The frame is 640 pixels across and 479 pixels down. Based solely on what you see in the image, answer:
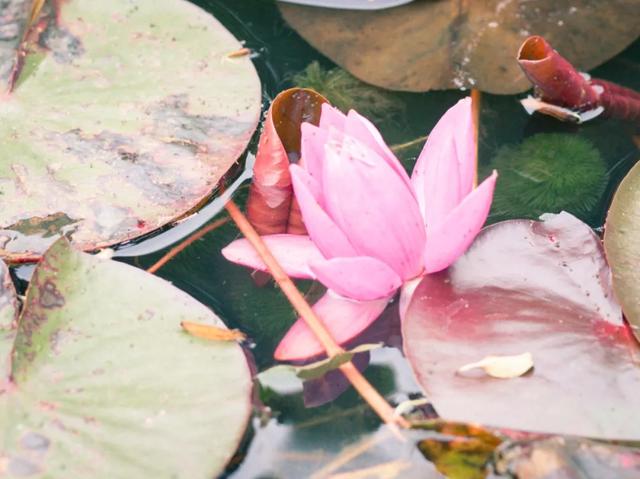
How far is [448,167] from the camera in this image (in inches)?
56.6

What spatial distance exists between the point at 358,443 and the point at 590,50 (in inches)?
54.0

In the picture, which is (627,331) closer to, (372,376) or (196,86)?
(372,376)

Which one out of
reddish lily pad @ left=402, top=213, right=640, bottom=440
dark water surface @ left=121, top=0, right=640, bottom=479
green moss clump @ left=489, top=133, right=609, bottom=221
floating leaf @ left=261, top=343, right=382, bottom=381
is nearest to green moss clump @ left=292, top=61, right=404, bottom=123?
dark water surface @ left=121, top=0, right=640, bottom=479

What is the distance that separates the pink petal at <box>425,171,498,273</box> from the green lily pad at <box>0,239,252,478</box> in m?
0.43

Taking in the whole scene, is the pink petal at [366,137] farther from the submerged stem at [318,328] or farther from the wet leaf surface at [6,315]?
the wet leaf surface at [6,315]

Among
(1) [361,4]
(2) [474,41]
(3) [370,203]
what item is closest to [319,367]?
(3) [370,203]

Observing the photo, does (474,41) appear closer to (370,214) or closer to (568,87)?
(568,87)

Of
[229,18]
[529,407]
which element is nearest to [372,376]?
[529,407]

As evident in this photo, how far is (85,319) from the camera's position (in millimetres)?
1437

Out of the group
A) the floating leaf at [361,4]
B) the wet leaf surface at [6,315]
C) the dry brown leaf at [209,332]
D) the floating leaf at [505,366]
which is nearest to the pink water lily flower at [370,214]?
the dry brown leaf at [209,332]

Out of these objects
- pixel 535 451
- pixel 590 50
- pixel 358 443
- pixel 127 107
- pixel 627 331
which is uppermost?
pixel 590 50

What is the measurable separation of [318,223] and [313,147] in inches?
7.2

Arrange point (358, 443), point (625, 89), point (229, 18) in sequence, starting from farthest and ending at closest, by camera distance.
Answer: point (229, 18) → point (625, 89) → point (358, 443)

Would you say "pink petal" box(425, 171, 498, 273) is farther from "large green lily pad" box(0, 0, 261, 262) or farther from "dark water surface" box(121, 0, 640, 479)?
"large green lily pad" box(0, 0, 261, 262)
